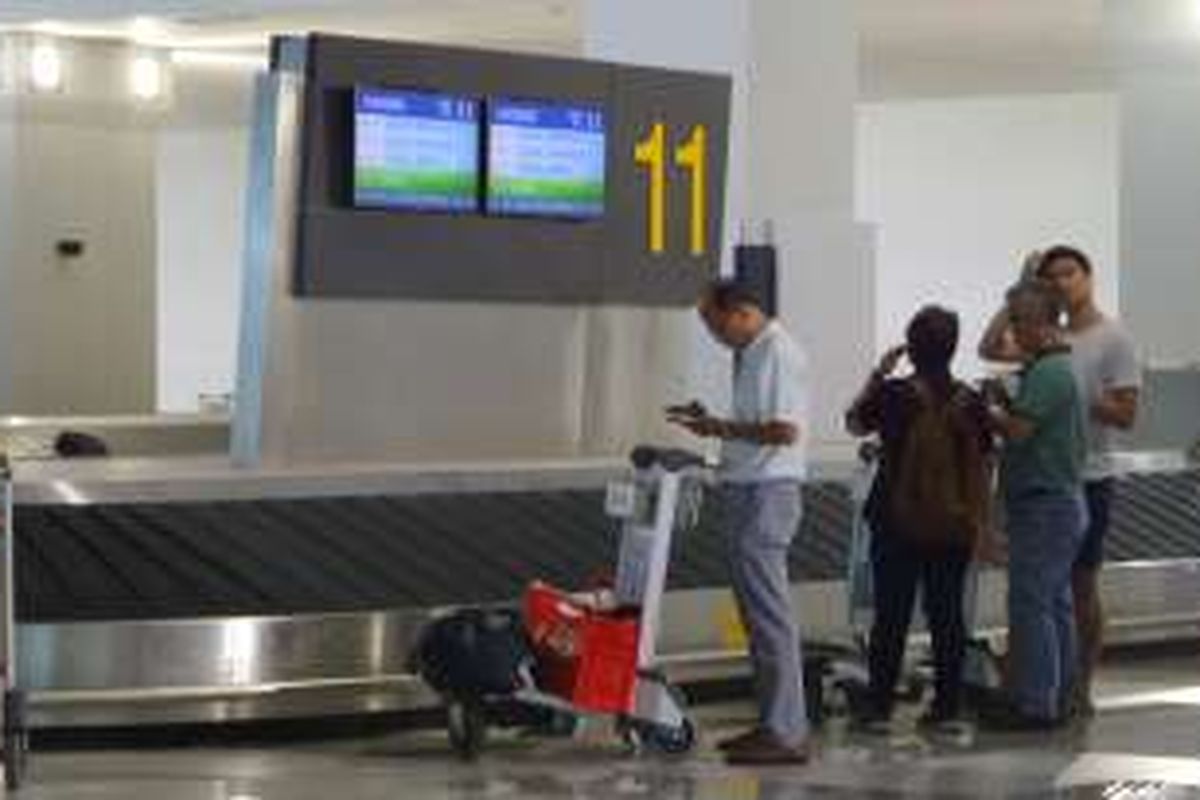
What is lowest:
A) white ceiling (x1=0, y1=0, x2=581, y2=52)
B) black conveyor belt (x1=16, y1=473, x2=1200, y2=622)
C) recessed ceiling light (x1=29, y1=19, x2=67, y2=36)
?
black conveyor belt (x1=16, y1=473, x2=1200, y2=622)

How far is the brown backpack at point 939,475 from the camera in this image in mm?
10281

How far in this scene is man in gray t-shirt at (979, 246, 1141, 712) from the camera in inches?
421

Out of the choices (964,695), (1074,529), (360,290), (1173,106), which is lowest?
(964,695)

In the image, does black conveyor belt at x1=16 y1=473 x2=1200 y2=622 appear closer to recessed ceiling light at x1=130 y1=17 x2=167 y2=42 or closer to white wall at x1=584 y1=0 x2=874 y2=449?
white wall at x1=584 y1=0 x2=874 y2=449

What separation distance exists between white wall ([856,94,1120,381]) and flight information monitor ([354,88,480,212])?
19.0m

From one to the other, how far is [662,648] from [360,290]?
7.37 ft

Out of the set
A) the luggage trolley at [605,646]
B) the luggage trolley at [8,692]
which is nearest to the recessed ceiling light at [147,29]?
the luggage trolley at [605,646]

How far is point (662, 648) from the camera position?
38.6 feet

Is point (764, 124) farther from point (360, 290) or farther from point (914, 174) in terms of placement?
point (914, 174)

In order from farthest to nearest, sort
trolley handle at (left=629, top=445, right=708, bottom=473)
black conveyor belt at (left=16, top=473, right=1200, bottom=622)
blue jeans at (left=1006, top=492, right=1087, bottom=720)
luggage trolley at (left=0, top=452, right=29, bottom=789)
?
Result: black conveyor belt at (left=16, top=473, right=1200, bottom=622) → blue jeans at (left=1006, top=492, right=1087, bottom=720) → trolley handle at (left=629, top=445, right=708, bottom=473) → luggage trolley at (left=0, top=452, right=29, bottom=789)

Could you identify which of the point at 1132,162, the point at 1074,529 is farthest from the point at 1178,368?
the point at 1074,529

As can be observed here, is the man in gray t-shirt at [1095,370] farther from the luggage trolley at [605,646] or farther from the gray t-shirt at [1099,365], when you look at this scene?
the luggage trolley at [605,646]

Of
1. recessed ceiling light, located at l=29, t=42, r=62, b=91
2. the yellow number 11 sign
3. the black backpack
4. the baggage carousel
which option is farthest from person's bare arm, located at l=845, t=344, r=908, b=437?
recessed ceiling light, located at l=29, t=42, r=62, b=91

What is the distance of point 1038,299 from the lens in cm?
1038
